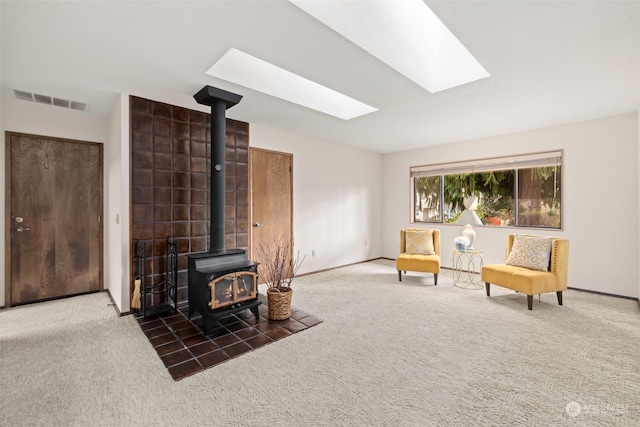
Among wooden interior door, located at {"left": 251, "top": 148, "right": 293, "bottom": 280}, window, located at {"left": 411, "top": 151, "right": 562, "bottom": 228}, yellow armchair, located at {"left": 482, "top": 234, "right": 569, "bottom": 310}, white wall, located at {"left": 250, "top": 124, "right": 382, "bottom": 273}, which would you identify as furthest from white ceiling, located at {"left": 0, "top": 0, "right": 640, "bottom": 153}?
yellow armchair, located at {"left": 482, "top": 234, "right": 569, "bottom": 310}

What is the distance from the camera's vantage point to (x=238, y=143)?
402 centimetres

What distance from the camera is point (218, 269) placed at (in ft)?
9.37

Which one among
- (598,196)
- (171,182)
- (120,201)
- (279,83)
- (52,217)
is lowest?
(52,217)

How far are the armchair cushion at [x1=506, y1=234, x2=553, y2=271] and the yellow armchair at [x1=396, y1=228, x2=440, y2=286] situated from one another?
98 cm

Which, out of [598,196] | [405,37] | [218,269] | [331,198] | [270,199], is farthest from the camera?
[331,198]

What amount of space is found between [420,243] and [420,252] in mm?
146

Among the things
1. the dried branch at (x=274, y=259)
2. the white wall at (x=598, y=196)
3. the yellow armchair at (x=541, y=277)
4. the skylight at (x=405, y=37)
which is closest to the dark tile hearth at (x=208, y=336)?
the dried branch at (x=274, y=259)

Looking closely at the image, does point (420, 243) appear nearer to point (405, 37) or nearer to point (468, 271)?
point (468, 271)

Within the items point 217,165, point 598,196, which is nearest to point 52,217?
point 217,165

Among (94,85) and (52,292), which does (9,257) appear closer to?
(52,292)

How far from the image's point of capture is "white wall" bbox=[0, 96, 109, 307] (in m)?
3.26

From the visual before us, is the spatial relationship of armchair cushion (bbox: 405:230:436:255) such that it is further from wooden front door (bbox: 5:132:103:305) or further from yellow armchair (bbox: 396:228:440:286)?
wooden front door (bbox: 5:132:103:305)

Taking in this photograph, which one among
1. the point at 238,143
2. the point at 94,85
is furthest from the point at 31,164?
the point at 238,143

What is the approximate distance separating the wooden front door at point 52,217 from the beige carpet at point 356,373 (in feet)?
1.36
